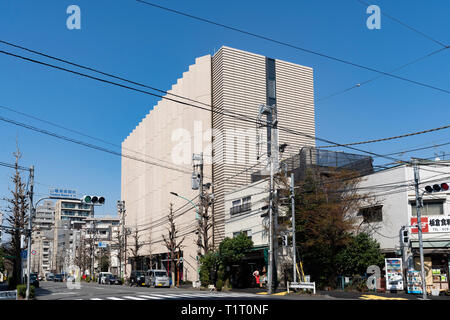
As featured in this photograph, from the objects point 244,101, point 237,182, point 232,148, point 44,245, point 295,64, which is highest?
point 295,64

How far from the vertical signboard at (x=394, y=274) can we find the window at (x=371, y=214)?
4.47m

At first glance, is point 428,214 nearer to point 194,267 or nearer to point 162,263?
point 194,267

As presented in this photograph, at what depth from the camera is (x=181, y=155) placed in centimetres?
6116

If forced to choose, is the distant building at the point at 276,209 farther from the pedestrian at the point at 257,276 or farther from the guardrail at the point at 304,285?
the guardrail at the point at 304,285

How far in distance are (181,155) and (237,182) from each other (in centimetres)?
1237

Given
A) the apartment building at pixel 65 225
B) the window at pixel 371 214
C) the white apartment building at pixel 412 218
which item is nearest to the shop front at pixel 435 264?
the white apartment building at pixel 412 218

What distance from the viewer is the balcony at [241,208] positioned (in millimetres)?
45469

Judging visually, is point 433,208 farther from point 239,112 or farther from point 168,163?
point 168,163

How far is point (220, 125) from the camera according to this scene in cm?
5247

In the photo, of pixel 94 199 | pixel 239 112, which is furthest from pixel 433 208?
pixel 239 112

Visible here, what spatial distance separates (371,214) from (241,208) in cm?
1479

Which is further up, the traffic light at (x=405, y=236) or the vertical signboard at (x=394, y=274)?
the traffic light at (x=405, y=236)
